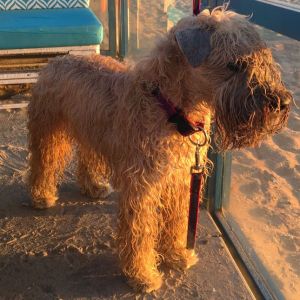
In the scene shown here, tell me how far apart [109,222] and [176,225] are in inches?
29.3

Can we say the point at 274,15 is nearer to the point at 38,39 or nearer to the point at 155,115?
the point at 155,115

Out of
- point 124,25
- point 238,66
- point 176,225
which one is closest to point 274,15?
point 238,66

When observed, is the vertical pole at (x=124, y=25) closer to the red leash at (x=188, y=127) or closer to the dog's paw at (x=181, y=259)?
the dog's paw at (x=181, y=259)

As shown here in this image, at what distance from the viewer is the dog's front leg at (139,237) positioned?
283cm

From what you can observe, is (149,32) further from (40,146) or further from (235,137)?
(235,137)

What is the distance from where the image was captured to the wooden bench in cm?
538

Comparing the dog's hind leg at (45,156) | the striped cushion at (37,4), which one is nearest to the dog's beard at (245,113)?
the dog's hind leg at (45,156)

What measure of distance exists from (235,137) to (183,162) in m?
0.43

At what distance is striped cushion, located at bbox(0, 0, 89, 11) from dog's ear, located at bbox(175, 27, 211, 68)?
174 inches

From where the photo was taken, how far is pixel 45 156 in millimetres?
3717

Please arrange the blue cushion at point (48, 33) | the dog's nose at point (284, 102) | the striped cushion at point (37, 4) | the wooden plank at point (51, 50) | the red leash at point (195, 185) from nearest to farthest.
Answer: the dog's nose at point (284, 102), the red leash at point (195, 185), the blue cushion at point (48, 33), the wooden plank at point (51, 50), the striped cushion at point (37, 4)

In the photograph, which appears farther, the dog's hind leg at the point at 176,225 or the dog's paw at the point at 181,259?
the dog's paw at the point at 181,259

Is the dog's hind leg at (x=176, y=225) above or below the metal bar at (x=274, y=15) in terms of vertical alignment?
below

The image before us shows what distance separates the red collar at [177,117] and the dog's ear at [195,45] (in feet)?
1.10
